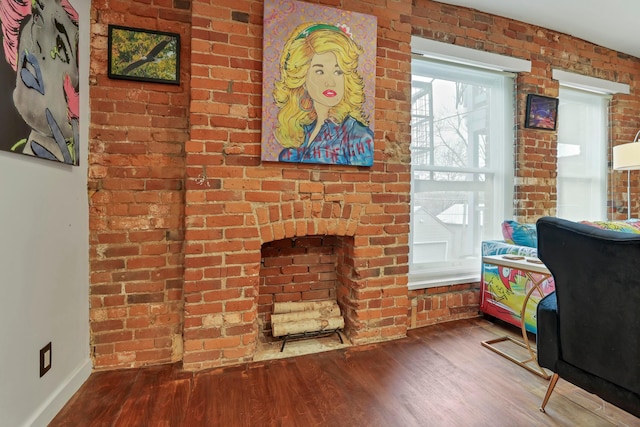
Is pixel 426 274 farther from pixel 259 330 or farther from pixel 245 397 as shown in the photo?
pixel 245 397

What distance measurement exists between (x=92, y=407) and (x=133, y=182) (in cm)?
122

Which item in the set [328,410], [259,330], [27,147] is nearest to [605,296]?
[328,410]

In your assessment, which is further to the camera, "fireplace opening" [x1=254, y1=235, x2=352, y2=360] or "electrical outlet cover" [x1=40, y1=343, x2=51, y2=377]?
"fireplace opening" [x1=254, y1=235, x2=352, y2=360]

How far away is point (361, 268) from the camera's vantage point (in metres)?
2.22

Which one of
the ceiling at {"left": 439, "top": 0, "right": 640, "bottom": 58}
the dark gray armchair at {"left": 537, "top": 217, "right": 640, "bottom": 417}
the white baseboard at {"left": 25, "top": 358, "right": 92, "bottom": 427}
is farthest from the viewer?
the ceiling at {"left": 439, "top": 0, "right": 640, "bottom": 58}

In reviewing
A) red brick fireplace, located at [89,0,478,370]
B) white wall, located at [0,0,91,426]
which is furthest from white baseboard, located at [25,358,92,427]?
red brick fireplace, located at [89,0,478,370]

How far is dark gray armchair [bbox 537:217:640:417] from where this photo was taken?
1133 millimetres

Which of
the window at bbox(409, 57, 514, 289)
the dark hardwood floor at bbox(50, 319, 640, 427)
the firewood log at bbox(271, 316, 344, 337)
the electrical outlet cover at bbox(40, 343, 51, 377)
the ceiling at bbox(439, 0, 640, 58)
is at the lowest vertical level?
the dark hardwood floor at bbox(50, 319, 640, 427)

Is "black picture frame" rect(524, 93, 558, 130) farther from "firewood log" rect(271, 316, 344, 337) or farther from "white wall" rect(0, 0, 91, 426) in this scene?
"white wall" rect(0, 0, 91, 426)

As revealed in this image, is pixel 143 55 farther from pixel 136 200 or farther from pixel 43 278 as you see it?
pixel 43 278

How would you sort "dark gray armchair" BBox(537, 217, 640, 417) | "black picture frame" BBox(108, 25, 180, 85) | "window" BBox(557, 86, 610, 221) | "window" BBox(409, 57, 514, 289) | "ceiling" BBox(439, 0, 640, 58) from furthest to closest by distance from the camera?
"window" BBox(557, 86, 610, 221) < "window" BBox(409, 57, 514, 289) < "ceiling" BBox(439, 0, 640, 58) < "black picture frame" BBox(108, 25, 180, 85) < "dark gray armchair" BBox(537, 217, 640, 417)

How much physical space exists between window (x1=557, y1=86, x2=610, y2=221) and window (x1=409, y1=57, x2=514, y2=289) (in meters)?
0.80

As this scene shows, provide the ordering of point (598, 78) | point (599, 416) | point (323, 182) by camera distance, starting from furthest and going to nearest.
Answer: point (598, 78) → point (323, 182) → point (599, 416)

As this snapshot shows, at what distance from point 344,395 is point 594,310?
1.22 m
